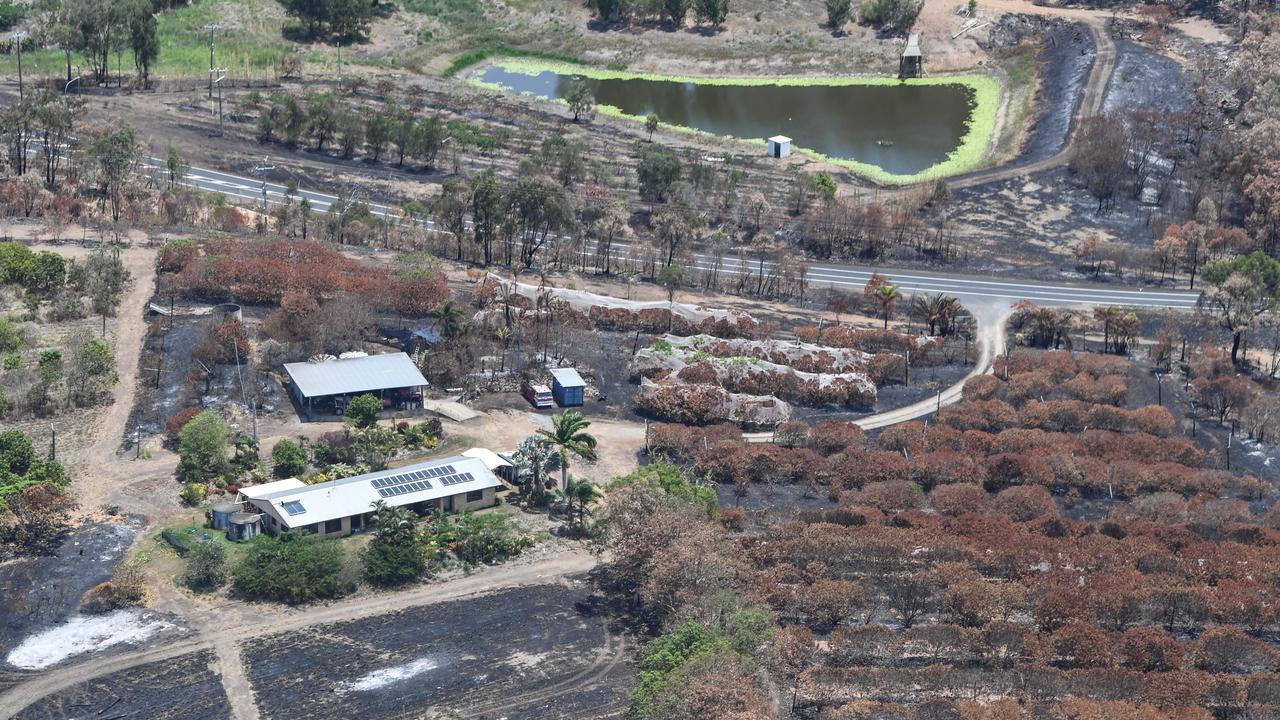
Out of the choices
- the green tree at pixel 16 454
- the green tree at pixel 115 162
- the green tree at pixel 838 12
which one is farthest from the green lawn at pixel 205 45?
the green tree at pixel 16 454

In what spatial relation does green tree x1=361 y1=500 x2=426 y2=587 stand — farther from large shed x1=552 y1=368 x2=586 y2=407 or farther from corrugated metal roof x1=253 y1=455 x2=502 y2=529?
large shed x1=552 y1=368 x2=586 y2=407

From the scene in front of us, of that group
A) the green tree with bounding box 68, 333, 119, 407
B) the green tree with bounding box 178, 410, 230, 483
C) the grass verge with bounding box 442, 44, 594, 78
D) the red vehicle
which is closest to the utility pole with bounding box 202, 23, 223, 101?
the grass verge with bounding box 442, 44, 594, 78

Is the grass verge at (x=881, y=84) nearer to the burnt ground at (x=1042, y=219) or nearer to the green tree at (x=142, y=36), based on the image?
the burnt ground at (x=1042, y=219)

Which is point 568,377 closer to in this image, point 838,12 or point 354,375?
point 354,375

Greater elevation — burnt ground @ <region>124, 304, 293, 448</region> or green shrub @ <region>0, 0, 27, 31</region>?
green shrub @ <region>0, 0, 27, 31</region>

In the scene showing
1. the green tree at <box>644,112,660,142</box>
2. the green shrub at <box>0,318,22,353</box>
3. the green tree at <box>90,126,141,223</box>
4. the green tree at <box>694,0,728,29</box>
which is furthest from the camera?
the green tree at <box>694,0,728,29</box>
